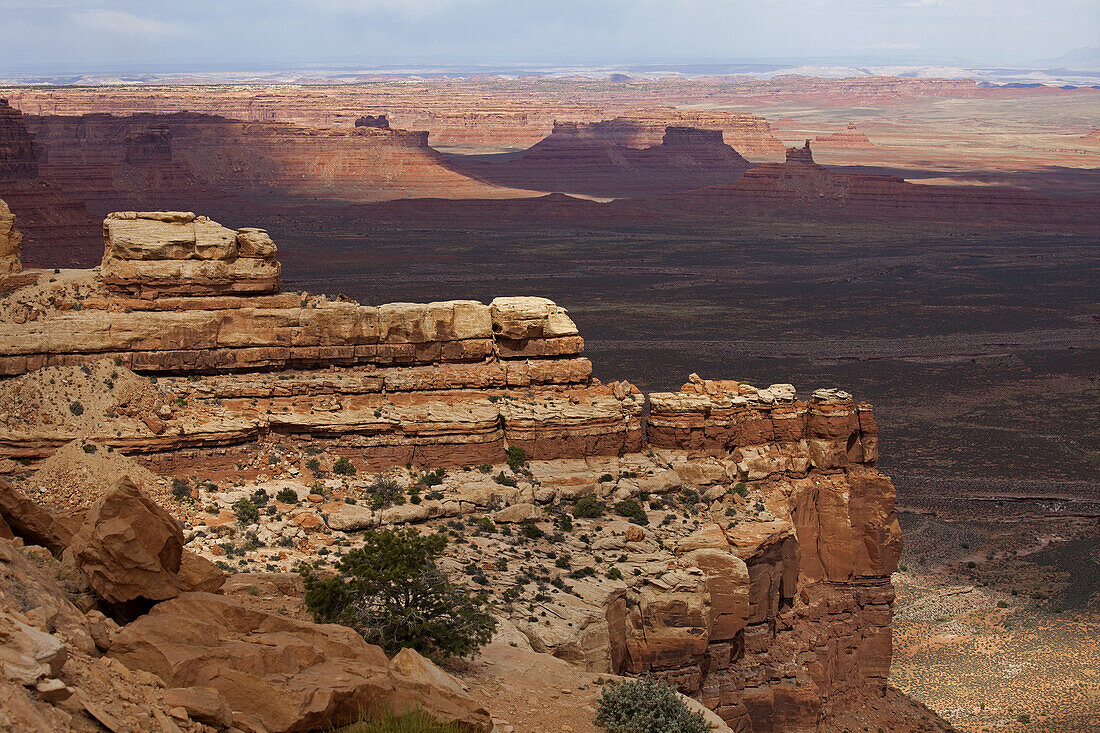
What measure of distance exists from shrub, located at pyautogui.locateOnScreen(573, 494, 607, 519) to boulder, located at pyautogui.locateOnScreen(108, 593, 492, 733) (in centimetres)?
1201

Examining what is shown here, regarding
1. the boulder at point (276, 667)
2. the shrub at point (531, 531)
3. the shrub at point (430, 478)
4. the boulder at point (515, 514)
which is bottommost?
the shrub at point (531, 531)

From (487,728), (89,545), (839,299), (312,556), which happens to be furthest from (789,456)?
(839,299)

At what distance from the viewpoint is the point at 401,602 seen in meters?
20.3

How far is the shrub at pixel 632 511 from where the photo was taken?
87.6 feet

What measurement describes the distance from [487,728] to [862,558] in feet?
58.5

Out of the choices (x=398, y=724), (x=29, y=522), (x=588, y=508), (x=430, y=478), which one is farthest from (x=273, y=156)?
(x=398, y=724)

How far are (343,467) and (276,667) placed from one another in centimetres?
1342

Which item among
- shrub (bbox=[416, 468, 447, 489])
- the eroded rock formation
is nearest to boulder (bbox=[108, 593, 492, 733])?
shrub (bbox=[416, 468, 447, 489])

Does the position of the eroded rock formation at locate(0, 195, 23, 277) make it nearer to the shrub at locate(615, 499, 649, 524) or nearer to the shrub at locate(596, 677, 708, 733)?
the shrub at locate(615, 499, 649, 524)

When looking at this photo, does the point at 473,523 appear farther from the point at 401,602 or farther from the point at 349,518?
the point at 401,602

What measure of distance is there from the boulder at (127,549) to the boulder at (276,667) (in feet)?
1.03

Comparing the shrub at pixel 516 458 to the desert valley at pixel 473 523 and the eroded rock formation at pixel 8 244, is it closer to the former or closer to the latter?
the desert valley at pixel 473 523

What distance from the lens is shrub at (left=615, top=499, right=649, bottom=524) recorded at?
87.6 ft

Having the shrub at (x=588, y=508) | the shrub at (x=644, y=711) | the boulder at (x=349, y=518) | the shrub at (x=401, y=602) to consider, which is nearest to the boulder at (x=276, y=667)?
the shrub at (x=644, y=711)
